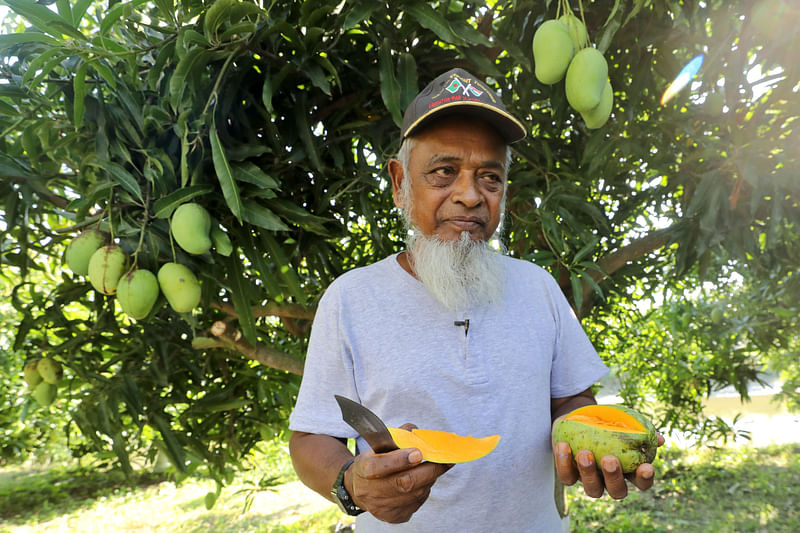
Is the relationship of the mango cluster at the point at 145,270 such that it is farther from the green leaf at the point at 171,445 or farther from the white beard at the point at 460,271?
the green leaf at the point at 171,445

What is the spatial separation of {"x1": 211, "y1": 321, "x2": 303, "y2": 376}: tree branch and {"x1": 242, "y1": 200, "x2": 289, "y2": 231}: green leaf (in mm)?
566

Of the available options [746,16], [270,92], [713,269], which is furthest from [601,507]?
[270,92]

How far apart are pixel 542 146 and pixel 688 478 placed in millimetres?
4579

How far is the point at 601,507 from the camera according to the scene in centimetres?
470

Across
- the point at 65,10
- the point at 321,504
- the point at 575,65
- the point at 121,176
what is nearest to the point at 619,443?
the point at 575,65

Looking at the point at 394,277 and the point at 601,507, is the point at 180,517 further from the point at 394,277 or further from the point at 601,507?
the point at 394,277

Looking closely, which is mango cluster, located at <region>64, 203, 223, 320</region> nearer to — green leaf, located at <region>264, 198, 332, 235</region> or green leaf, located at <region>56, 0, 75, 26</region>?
green leaf, located at <region>264, 198, 332, 235</region>

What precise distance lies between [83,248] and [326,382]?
84 centimetres

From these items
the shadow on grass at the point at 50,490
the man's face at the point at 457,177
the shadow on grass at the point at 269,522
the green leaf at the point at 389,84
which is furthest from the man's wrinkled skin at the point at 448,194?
the shadow on grass at the point at 50,490

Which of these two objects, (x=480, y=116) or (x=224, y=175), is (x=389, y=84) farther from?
(x=224, y=175)

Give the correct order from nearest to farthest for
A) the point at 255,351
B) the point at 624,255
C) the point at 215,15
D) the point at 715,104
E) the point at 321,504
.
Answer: the point at 215,15 → the point at 715,104 → the point at 255,351 → the point at 624,255 → the point at 321,504

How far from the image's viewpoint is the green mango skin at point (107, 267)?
4.96ft

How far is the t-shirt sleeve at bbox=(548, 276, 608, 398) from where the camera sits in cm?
136

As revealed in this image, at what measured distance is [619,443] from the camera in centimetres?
96
